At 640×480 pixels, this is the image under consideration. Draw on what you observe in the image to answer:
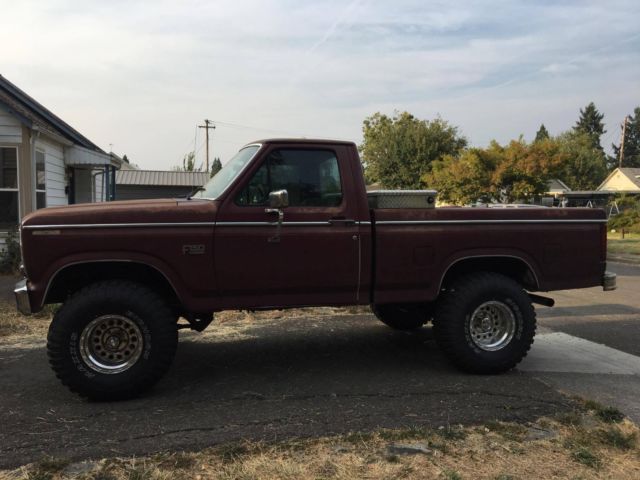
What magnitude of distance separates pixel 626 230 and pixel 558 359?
26321 millimetres

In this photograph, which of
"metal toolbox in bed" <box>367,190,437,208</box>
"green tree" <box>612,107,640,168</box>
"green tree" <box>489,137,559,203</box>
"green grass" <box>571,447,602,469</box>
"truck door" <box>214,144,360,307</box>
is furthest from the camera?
"green tree" <box>612,107,640,168</box>

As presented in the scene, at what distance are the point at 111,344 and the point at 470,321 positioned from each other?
118 inches

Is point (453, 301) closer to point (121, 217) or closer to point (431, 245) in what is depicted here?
point (431, 245)

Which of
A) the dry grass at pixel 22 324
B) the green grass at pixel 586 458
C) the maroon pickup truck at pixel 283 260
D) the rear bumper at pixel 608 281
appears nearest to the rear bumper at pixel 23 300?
the maroon pickup truck at pixel 283 260

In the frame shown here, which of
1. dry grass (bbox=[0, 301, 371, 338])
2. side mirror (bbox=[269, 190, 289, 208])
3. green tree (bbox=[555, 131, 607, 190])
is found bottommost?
dry grass (bbox=[0, 301, 371, 338])

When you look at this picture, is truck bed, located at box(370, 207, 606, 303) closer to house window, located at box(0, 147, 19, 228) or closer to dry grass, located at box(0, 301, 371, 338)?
dry grass, located at box(0, 301, 371, 338)

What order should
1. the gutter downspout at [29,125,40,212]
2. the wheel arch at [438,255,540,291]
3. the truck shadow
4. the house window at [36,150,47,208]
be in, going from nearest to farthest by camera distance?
1. the truck shadow
2. the wheel arch at [438,255,540,291]
3. the gutter downspout at [29,125,40,212]
4. the house window at [36,150,47,208]

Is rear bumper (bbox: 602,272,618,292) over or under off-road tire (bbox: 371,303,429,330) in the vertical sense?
over

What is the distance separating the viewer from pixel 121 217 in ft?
14.0

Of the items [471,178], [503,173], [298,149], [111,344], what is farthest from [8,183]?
[503,173]

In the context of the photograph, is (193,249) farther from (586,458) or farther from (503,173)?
(503,173)

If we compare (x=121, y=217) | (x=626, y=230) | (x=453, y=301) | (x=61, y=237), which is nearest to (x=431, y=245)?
(x=453, y=301)

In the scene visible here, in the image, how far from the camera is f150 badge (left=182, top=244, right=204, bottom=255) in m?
4.35

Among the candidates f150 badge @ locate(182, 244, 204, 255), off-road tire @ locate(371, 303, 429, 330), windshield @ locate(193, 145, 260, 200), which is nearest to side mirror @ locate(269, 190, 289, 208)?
windshield @ locate(193, 145, 260, 200)
